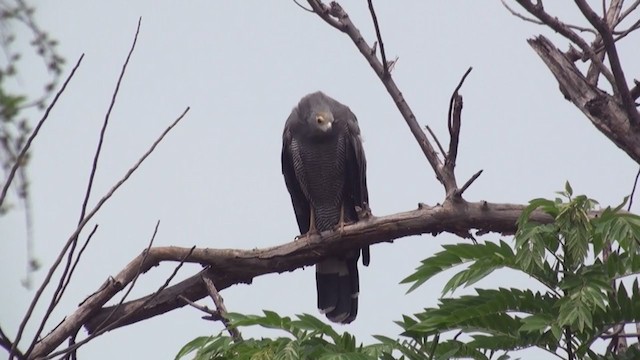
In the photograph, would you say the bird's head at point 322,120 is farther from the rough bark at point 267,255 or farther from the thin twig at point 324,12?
the thin twig at point 324,12

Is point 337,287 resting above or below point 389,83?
below

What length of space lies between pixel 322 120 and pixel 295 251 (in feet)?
5.34

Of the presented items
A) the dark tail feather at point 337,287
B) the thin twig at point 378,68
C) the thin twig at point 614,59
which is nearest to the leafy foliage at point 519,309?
the thin twig at point 614,59

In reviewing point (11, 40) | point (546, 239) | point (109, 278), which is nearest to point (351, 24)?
point (109, 278)

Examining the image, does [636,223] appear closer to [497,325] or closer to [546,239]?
[546,239]

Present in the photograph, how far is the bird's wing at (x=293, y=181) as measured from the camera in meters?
7.45

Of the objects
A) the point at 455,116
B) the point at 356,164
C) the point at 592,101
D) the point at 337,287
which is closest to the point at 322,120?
the point at 356,164

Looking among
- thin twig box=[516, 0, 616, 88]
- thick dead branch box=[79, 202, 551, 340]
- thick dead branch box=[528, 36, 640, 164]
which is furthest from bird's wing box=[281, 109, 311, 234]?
thin twig box=[516, 0, 616, 88]

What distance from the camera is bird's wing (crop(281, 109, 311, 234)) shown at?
7.45 meters

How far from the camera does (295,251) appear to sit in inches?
226

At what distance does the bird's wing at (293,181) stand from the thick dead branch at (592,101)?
9.36 feet

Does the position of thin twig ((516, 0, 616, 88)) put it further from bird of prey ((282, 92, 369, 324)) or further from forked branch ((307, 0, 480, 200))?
bird of prey ((282, 92, 369, 324))

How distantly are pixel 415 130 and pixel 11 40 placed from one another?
9.35ft

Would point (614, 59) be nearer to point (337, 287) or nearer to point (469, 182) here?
point (469, 182)
